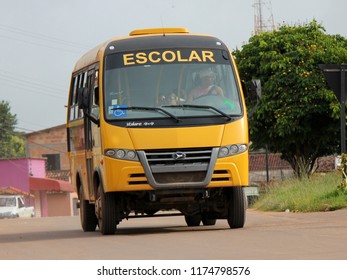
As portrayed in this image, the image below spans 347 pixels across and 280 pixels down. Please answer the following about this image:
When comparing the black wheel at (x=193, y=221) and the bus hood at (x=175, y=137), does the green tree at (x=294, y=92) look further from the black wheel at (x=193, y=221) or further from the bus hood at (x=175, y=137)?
the bus hood at (x=175, y=137)

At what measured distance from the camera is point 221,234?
17.0m

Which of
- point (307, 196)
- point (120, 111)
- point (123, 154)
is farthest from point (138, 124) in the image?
point (307, 196)

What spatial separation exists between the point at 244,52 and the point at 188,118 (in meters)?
32.8

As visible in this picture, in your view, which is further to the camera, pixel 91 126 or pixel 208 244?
pixel 91 126

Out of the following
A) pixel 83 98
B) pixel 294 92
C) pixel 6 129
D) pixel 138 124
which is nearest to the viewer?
pixel 138 124

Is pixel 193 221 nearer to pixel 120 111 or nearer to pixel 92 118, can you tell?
pixel 92 118

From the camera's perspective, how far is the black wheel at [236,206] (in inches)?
709

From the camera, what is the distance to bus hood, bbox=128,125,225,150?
1723 cm

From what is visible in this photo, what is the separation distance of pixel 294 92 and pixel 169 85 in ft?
99.3

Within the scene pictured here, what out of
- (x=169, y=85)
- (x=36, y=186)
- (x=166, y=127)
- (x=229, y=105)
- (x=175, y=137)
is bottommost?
(x=36, y=186)

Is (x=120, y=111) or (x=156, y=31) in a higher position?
(x=156, y=31)

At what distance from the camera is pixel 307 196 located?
25266mm

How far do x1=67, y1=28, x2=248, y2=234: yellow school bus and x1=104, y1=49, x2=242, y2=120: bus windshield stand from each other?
16mm
